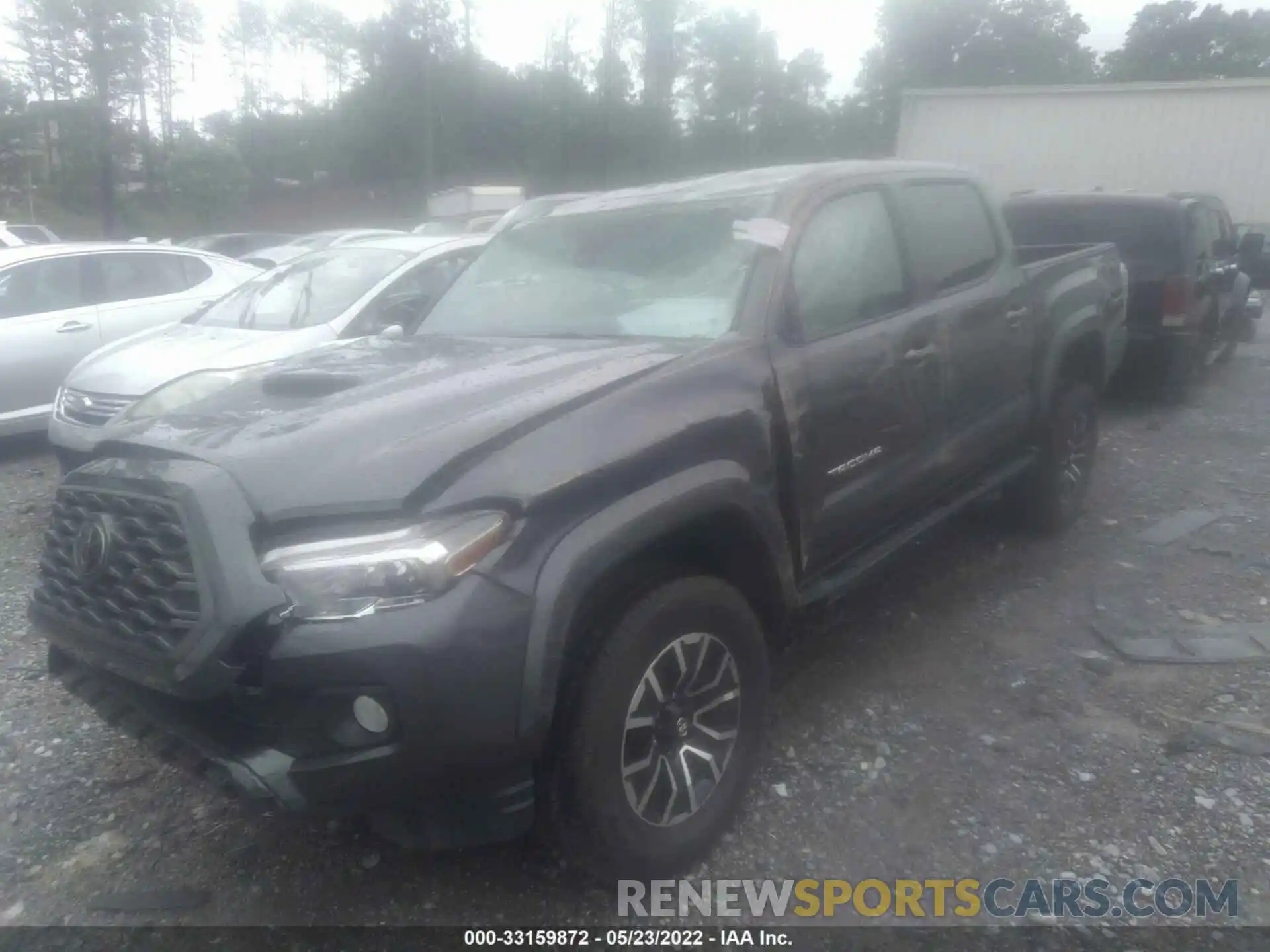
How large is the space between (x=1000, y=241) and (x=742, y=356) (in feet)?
7.35

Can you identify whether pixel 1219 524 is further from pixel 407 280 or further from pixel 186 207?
pixel 186 207

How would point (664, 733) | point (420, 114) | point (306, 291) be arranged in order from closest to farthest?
point (664, 733)
point (306, 291)
point (420, 114)

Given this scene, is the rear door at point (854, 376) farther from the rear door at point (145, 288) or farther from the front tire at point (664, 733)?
the rear door at point (145, 288)

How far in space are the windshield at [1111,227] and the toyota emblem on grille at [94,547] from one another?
736 cm

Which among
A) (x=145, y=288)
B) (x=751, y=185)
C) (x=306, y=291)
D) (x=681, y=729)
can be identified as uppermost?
(x=751, y=185)

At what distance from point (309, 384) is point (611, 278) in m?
1.21

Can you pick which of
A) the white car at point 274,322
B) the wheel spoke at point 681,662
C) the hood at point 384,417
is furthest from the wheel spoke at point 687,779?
A: the white car at point 274,322

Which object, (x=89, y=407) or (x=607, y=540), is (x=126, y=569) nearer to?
(x=607, y=540)

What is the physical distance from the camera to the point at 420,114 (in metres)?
33.6

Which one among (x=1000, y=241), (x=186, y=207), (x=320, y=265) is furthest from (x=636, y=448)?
(x=186, y=207)

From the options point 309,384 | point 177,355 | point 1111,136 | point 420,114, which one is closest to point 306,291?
point 177,355

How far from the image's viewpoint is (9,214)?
3147 cm

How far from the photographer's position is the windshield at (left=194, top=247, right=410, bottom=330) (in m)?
6.89

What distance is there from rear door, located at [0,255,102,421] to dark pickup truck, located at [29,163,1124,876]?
474 centimetres
